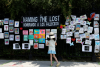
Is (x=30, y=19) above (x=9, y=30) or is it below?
above

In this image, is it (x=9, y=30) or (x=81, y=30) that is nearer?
(x=81, y=30)

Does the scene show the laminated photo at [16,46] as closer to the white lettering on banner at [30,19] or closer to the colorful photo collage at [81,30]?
the white lettering on banner at [30,19]

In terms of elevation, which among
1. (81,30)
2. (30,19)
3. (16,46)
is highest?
(30,19)

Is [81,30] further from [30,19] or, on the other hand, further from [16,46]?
[16,46]

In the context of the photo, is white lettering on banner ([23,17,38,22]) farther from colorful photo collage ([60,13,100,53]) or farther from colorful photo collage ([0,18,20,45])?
colorful photo collage ([60,13,100,53])

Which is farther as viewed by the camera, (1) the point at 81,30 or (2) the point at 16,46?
(2) the point at 16,46

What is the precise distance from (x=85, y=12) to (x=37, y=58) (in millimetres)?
3647

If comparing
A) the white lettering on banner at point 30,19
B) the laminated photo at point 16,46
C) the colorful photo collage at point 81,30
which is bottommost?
the laminated photo at point 16,46

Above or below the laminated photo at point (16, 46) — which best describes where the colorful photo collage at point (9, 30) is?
above

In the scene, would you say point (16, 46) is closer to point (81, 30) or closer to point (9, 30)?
point (9, 30)

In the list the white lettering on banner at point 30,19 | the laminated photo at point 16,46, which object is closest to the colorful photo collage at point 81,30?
the white lettering on banner at point 30,19

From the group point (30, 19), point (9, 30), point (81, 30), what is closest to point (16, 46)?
point (9, 30)

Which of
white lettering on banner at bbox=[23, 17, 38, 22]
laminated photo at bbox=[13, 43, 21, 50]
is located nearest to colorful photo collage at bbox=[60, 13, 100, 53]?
white lettering on banner at bbox=[23, 17, 38, 22]

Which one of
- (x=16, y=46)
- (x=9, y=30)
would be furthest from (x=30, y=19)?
(x=16, y=46)
